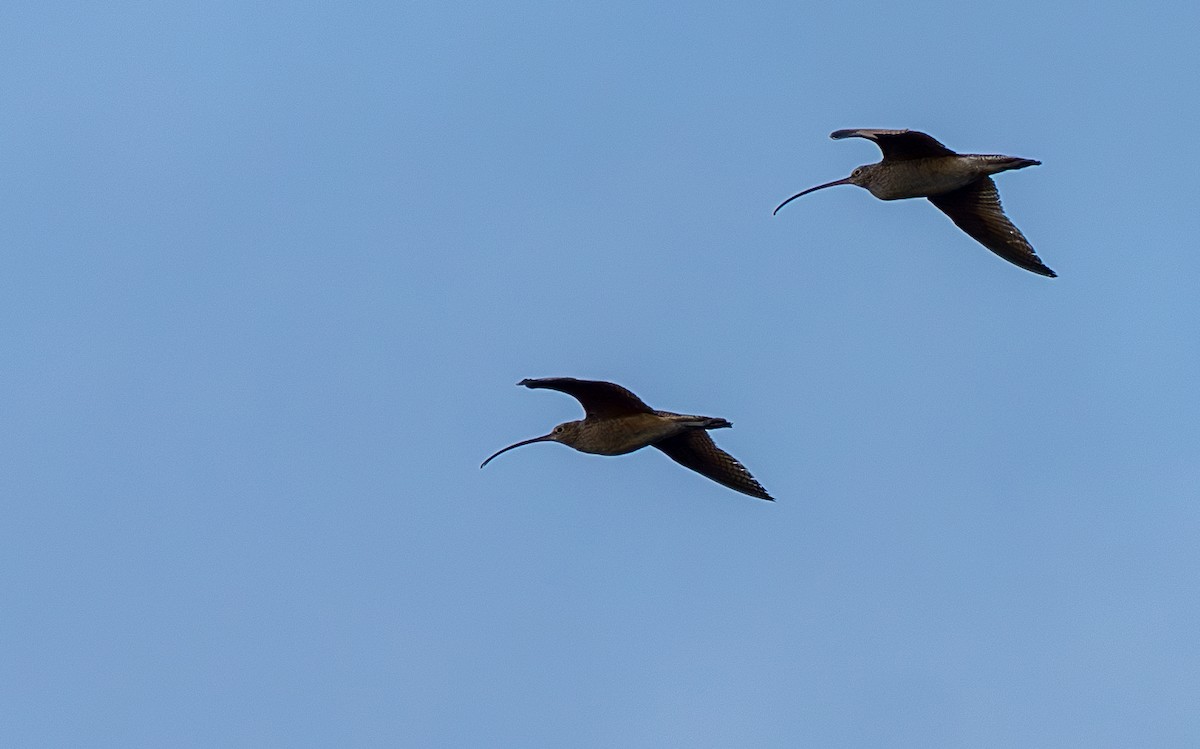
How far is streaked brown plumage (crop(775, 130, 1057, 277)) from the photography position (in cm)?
2833

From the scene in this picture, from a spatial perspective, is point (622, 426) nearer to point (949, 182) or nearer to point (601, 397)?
point (601, 397)

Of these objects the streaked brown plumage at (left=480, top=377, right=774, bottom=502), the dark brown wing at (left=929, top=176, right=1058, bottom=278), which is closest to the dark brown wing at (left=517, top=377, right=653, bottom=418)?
the streaked brown plumage at (left=480, top=377, right=774, bottom=502)

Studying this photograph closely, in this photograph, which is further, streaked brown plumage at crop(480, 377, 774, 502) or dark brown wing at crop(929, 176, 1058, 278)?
dark brown wing at crop(929, 176, 1058, 278)

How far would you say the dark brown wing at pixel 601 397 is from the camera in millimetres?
25422

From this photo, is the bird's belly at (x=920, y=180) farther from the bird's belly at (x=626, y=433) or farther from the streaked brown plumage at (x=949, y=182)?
the bird's belly at (x=626, y=433)

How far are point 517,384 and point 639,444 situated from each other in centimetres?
304

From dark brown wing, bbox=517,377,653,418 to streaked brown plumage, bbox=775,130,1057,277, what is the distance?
4.16 m

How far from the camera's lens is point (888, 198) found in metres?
29.3

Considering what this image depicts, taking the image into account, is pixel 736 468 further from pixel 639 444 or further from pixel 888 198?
pixel 888 198

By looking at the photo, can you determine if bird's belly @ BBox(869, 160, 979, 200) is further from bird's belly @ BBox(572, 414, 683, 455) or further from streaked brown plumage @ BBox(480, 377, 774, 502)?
bird's belly @ BBox(572, 414, 683, 455)

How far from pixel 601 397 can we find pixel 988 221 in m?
6.66

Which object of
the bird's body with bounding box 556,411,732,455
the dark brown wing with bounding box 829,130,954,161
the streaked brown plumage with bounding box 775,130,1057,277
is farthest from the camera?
the streaked brown plumage with bounding box 775,130,1057,277

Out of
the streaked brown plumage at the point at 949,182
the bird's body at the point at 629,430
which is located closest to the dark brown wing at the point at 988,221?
the streaked brown plumage at the point at 949,182

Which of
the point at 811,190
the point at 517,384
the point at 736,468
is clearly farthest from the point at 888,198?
the point at 517,384
